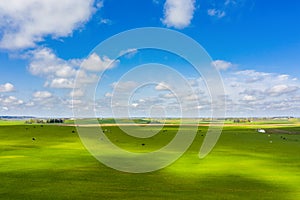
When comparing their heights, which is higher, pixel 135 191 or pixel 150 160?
pixel 150 160

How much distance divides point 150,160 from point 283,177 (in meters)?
22.0

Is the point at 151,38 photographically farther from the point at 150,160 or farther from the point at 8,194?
the point at 8,194

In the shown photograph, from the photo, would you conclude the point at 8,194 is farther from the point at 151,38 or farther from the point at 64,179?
the point at 151,38

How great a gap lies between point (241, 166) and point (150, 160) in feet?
49.2

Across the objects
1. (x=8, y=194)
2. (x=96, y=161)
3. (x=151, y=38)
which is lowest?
(x=8, y=194)

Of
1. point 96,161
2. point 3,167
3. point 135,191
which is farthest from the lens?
point 96,161

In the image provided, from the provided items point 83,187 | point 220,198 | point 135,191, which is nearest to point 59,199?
point 83,187

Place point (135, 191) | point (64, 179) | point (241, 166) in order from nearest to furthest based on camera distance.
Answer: point (135, 191), point (64, 179), point (241, 166)

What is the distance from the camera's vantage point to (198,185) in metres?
36.1

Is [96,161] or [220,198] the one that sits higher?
[96,161]

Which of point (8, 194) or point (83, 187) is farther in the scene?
point (83, 187)

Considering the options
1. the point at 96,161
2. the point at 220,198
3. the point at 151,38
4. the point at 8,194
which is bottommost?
the point at 220,198

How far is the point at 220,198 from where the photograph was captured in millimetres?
Answer: 30609

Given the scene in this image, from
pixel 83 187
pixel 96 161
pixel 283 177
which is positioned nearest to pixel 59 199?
pixel 83 187
